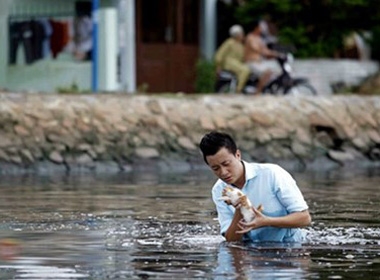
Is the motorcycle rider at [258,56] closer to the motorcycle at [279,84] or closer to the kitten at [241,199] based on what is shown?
the motorcycle at [279,84]

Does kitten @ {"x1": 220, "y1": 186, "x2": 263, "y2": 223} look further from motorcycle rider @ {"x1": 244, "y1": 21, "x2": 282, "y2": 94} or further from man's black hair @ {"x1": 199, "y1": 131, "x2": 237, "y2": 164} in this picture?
motorcycle rider @ {"x1": 244, "y1": 21, "x2": 282, "y2": 94}

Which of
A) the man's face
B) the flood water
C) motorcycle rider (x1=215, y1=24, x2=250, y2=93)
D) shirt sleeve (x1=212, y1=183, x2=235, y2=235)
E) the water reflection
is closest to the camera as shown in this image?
the water reflection

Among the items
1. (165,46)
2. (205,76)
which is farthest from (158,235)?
(165,46)

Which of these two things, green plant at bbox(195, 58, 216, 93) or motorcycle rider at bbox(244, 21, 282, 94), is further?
green plant at bbox(195, 58, 216, 93)

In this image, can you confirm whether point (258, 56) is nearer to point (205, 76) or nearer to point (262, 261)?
point (205, 76)

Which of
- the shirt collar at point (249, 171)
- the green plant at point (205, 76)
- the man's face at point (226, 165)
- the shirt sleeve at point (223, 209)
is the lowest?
the green plant at point (205, 76)

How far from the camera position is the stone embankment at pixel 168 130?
78.7ft

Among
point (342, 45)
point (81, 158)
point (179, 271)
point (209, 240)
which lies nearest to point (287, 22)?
point (342, 45)

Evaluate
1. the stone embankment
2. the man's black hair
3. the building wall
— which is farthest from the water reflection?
the building wall

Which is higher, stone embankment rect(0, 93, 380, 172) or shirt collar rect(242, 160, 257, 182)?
shirt collar rect(242, 160, 257, 182)

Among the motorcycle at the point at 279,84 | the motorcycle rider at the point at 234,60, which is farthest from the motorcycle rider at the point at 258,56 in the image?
the motorcycle rider at the point at 234,60

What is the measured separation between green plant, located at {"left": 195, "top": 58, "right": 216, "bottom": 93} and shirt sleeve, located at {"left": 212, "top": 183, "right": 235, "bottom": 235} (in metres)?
19.6

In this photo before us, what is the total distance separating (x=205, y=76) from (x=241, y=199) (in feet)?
68.2

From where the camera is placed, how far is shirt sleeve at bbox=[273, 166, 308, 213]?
11.2 m
